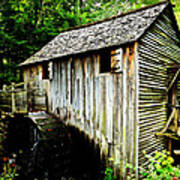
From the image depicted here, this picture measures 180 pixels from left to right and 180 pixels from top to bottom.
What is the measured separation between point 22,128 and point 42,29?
7555 mm

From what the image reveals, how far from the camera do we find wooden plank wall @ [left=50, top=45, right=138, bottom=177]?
6.16 metres

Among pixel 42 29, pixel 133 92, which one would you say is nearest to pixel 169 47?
pixel 133 92

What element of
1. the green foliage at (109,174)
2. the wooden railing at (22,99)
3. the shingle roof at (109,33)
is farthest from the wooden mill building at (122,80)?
the wooden railing at (22,99)

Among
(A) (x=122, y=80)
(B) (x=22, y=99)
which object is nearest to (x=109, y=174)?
(A) (x=122, y=80)

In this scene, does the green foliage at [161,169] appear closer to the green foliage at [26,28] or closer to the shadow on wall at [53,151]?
the shadow on wall at [53,151]

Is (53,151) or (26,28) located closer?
(53,151)

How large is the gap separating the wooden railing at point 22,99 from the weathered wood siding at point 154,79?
5.18 m

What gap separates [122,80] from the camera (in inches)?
248

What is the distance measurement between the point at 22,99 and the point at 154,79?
6194 millimetres

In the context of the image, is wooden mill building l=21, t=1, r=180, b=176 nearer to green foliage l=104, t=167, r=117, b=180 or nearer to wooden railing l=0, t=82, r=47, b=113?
green foliage l=104, t=167, r=117, b=180

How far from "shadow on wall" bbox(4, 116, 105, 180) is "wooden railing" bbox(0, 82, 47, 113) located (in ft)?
1.93

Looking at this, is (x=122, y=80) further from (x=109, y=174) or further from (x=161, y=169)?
(x=109, y=174)

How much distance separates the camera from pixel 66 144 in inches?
308

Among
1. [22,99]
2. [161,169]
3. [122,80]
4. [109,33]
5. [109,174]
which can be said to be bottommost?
[109,174]
